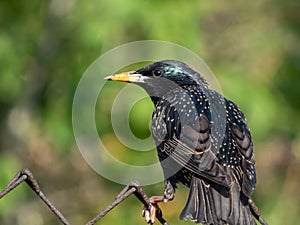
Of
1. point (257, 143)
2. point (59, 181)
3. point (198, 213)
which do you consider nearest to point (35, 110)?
point (59, 181)

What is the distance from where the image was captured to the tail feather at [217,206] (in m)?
3.71

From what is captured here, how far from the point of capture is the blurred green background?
21.1 feet

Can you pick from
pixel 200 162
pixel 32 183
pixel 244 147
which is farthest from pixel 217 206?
pixel 32 183

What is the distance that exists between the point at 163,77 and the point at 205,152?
1.89 feet

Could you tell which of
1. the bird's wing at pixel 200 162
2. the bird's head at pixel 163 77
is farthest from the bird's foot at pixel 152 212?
the bird's head at pixel 163 77

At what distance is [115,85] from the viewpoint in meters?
6.57

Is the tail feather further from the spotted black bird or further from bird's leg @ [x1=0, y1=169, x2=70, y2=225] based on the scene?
bird's leg @ [x1=0, y1=169, x2=70, y2=225]

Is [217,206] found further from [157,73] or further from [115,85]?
[115,85]

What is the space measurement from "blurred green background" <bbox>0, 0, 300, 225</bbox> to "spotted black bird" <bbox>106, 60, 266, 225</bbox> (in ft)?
6.21

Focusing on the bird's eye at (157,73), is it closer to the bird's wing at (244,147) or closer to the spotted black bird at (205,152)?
the spotted black bird at (205,152)

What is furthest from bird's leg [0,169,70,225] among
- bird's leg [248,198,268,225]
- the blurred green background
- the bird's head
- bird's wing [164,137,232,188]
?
the blurred green background

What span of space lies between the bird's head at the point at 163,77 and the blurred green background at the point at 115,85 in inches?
66.5

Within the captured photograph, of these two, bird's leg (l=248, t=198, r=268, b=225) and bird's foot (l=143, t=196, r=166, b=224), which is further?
bird's foot (l=143, t=196, r=166, b=224)

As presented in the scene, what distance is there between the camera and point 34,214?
7.46 meters
